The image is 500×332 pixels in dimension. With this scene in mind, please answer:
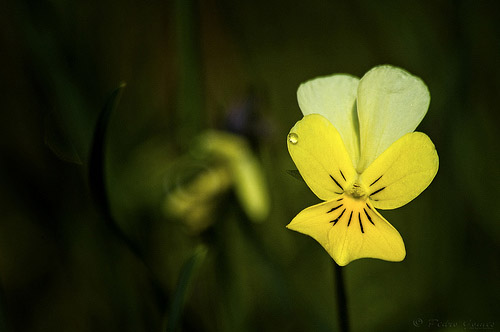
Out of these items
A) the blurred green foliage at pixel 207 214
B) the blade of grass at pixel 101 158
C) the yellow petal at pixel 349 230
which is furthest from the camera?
the blurred green foliage at pixel 207 214

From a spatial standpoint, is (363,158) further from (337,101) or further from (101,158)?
(101,158)

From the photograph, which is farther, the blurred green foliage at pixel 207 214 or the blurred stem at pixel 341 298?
the blurred green foliage at pixel 207 214

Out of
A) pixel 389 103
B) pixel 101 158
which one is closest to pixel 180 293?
pixel 101 158

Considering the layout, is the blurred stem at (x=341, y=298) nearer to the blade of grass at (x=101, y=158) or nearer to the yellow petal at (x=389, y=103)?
the yellow petal at (x=389, y=103)

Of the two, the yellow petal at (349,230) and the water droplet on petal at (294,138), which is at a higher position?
the water droplet on petal at (294,138)

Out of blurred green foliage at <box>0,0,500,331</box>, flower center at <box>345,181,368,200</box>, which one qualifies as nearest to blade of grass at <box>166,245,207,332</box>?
blurred green foliage at <box>0,0,500,331</box>

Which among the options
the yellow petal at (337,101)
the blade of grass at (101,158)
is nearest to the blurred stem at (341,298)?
the yellow petal at (337,101)

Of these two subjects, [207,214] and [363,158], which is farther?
[207,214]

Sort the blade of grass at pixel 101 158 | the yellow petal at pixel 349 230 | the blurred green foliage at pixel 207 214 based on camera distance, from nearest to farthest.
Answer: the yellow petal at pixel 349 230 → the blade of grass at pixel 101 158 → the blurred green foliage at pixel 207 214

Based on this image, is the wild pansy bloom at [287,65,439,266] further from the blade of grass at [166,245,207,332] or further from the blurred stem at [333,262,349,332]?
the blade of grass at [166,245,207,332]
